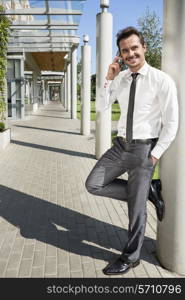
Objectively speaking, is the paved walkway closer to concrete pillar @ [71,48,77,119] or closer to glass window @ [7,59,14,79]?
glass window @ [7,59,14,79]

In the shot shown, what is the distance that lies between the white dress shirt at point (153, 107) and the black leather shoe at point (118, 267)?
108 cm

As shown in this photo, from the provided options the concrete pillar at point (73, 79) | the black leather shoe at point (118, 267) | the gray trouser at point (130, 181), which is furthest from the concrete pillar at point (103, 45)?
the concrete pillar at point (73, 79)

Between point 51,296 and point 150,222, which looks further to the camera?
point 150,222

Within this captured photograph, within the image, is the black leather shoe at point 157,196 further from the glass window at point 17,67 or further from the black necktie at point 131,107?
the glass window at point 17,67

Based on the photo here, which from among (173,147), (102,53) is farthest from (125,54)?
(102,53)

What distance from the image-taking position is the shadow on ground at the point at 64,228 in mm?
3896

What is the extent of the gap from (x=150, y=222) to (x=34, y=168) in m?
3.97

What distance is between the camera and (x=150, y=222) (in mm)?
4773

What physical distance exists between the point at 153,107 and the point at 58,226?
224 cm

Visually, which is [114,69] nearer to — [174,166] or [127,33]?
[127,33]

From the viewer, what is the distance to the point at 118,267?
130 inches

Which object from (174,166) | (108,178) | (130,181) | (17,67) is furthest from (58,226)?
(17,67)

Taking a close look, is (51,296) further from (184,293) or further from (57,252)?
(184,293)

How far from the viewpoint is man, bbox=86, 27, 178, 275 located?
295 centimetres
